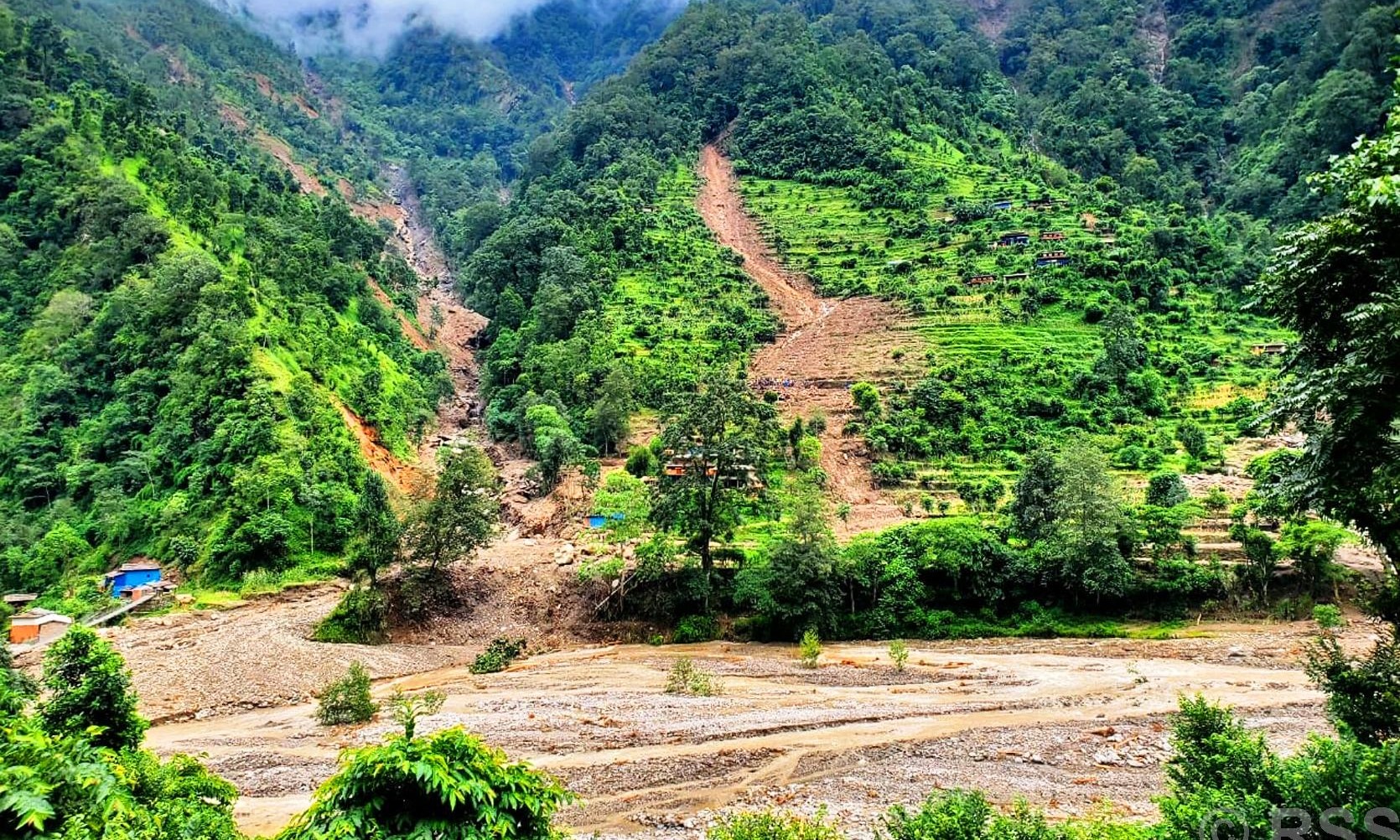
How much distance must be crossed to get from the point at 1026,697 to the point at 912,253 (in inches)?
2113

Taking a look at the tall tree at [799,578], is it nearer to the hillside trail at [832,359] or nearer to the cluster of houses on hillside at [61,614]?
the hillside trail at [832,359]

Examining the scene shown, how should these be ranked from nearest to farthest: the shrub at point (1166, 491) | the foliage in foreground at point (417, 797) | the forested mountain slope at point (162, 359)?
1. the foliage in foreground at point (417, 797)
2. the shrub at point (1166, 491)
3. the forested mountain slope at point (162, 359)

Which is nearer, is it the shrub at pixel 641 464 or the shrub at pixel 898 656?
the shrub at pixel 898 656

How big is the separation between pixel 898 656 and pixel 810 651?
3282mm

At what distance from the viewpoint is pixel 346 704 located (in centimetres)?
2253

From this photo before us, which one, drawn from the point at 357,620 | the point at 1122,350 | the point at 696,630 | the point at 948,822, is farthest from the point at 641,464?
the point at 948,822

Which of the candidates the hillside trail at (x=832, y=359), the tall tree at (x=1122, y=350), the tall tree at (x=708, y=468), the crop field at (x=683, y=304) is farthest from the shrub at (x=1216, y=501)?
the crop field at (x=683, y=304)

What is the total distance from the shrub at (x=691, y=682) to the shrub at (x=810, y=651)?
3.82m

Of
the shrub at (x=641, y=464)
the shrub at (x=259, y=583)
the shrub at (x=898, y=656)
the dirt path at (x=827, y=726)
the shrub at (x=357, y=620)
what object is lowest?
the dirt path at (x=827, y=726)

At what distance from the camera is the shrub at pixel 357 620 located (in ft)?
97.1

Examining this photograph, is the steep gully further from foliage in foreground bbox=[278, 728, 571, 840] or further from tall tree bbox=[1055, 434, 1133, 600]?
foliage in foreground bbox=[278, 728, 571, 840]

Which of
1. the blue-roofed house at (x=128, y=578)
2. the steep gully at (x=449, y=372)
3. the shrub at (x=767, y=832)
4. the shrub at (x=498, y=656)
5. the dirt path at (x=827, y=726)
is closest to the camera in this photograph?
the shrub at (x=767, y=832)

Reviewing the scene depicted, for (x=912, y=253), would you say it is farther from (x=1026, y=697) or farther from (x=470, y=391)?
(x=1026, y=697)

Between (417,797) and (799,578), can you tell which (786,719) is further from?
(417,797)
